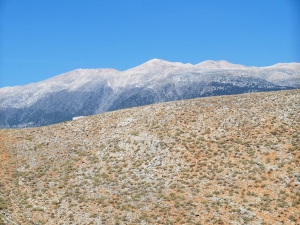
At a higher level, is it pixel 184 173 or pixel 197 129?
pixel 197 129

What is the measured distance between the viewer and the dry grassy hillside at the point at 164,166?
3394 centimetres

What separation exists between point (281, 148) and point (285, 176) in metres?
5.65

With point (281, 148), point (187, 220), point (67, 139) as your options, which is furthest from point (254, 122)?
point (67, 139)

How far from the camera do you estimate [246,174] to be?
126ft

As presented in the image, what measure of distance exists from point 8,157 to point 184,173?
1103 inches

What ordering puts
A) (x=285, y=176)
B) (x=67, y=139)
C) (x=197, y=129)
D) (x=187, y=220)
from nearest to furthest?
(x=187, y=220), (x=285, y=176), (x=197, y=129), (x=67, y=139)

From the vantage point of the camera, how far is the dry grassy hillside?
3394 centimetres

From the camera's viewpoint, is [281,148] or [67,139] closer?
[281,148]

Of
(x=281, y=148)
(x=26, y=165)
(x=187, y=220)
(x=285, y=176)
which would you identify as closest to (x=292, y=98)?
(x=281, y=148)

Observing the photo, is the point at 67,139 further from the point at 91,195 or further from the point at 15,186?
the point at 91,195

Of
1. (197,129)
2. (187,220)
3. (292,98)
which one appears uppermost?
(292,98)

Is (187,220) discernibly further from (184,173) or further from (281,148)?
(281,148)

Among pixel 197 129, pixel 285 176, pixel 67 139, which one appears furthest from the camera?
pixel 67 139

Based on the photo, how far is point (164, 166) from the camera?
42.8 m
